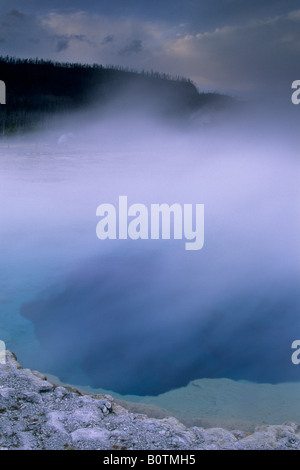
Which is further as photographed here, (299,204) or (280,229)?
(299,204)

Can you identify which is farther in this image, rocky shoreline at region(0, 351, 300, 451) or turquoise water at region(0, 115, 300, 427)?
turquoise water at region(0, 115, 300, 427)

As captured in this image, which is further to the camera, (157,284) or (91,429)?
(157,284)

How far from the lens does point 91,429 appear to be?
305 cm

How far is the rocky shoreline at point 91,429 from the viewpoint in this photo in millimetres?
2920

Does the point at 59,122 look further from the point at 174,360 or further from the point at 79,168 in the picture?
the point at 174,360

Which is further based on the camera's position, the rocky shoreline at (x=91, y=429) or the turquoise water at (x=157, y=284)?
the turquoise water at (x=157, y=284)

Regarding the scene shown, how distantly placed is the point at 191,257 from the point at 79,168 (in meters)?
5.23

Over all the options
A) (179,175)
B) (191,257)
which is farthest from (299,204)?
(191,257)

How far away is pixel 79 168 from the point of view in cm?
1170

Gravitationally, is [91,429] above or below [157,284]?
below

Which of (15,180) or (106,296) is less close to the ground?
(15,180)

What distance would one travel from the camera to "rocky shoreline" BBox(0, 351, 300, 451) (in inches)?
115

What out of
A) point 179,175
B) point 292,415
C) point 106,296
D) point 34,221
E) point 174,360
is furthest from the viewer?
point 179,175

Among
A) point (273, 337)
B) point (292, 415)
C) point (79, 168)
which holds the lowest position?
point (292, 415)
